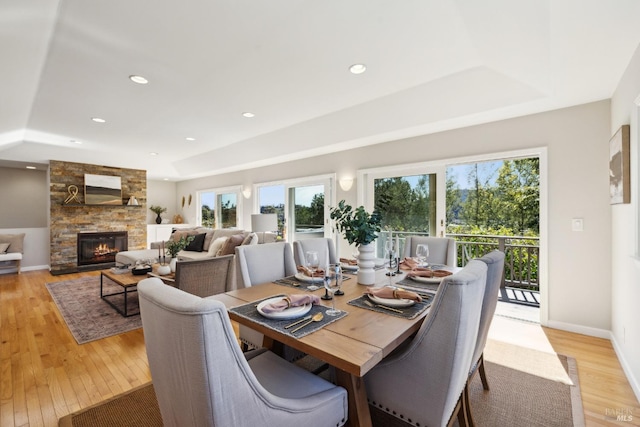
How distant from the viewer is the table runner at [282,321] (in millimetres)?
1215

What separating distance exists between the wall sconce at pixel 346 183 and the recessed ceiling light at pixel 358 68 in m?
2.31

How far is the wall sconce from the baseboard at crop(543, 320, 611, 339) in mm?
3042

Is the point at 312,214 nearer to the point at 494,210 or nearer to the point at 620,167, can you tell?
the point at 494,210

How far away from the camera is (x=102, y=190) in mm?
6762

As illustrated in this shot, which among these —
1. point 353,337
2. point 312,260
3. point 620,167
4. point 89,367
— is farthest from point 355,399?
point 620,167

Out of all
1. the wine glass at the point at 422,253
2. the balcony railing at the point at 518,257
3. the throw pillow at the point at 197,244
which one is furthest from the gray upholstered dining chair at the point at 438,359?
the throw pillow at the point at 197,244

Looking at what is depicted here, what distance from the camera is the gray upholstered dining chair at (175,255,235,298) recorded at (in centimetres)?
275

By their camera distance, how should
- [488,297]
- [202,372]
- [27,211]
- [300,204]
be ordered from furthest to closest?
1. [27,211]
2. [300,204]
3. [488,297]
4. [202,372]

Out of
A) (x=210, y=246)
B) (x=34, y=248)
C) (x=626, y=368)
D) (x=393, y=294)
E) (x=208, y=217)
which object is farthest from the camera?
(x=208, y=217)

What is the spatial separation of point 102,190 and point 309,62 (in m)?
6.51

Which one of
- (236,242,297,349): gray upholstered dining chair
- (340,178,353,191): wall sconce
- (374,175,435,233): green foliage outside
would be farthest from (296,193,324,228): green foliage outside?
(236,242,297,349): gray upholstered dining chair

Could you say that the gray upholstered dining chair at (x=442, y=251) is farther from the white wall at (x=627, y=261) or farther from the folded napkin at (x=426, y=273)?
the white wall at (x=627, y=261)

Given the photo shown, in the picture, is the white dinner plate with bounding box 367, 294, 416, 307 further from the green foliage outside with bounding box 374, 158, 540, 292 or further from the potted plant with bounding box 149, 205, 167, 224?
the potted plant with bounding box 149, 205, 167, 224

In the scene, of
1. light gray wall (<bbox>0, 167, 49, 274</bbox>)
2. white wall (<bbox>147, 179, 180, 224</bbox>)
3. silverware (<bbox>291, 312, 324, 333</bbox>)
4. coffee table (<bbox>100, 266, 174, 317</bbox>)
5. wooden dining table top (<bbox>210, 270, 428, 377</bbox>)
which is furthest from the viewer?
white wall (<bbox>147, 179, 180, 224</bbox>)
